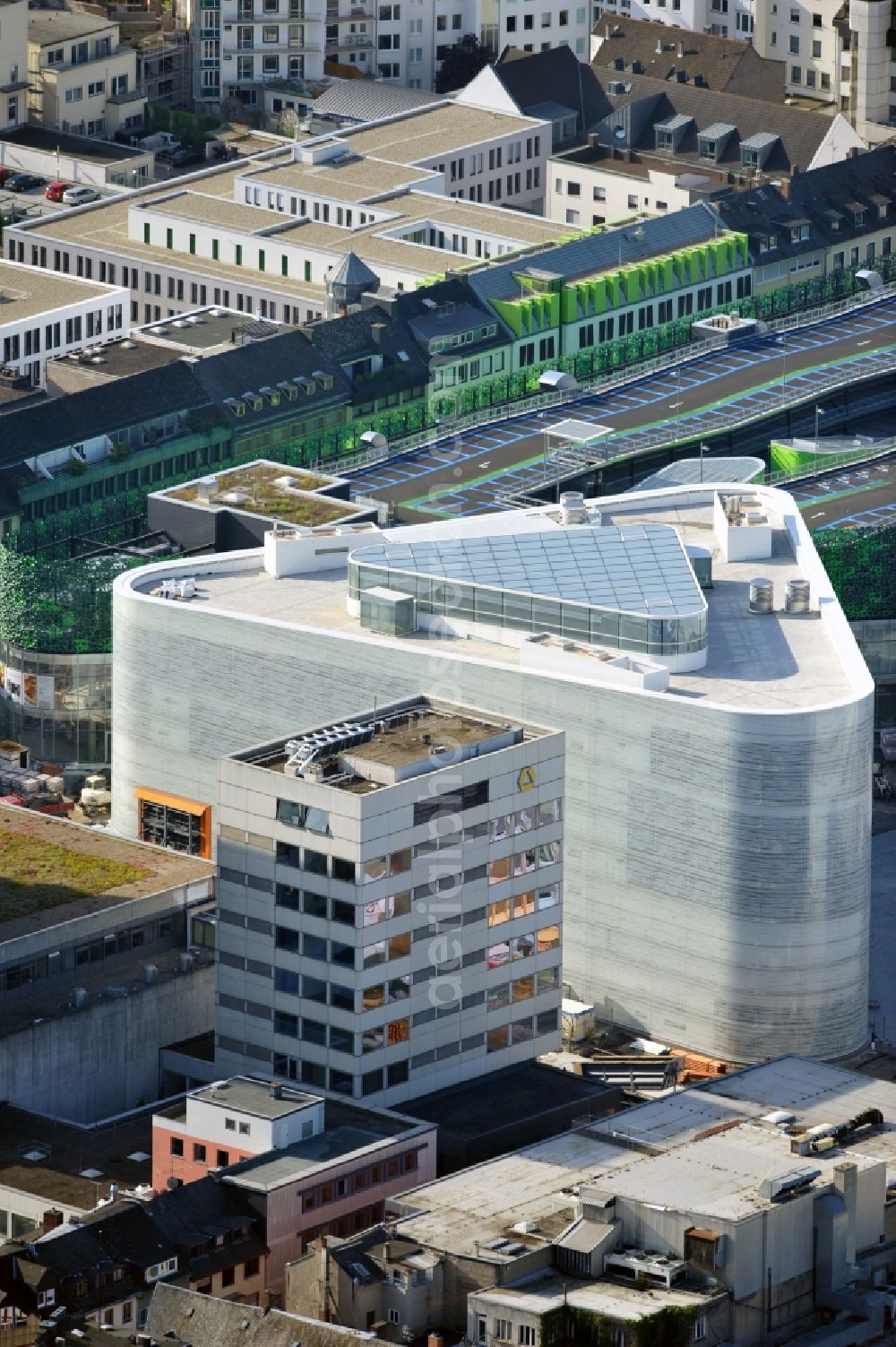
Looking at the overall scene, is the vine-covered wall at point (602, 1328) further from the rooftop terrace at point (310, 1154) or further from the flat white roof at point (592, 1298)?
the rooftop terrace at point (310, 1154)

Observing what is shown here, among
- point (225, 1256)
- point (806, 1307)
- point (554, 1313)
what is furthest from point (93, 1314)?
point (806, 1307)

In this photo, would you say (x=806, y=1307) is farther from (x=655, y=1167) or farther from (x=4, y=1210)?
(x=4, y=1210)

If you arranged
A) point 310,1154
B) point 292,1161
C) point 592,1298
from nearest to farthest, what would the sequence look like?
point 592,1298, point 292,1161, point 310,1154

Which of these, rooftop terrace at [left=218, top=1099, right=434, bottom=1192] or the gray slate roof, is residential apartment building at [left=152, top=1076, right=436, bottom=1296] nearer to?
rooftop terrace at [left=218, top=1099, right=434, bottom=1192]

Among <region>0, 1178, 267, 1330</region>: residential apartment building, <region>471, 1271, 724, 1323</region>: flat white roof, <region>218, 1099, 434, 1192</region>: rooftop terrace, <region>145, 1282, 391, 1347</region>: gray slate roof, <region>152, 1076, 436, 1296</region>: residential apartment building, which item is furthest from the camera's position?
<region>218, 1099, 434, 1192</region>: rooftop terrace

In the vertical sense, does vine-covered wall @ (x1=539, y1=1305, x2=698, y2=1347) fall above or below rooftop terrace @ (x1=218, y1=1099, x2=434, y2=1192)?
below

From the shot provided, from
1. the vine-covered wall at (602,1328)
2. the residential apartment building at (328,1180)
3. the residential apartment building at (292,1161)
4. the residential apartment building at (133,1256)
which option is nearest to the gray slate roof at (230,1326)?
the residential apartment building at (133,1256)

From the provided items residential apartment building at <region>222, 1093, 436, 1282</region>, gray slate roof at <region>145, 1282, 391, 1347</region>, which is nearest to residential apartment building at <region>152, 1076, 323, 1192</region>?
residential apartment building at <region>222, 1093, 436, 1282</region>

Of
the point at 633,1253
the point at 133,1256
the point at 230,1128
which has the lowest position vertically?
the point at 133,1256

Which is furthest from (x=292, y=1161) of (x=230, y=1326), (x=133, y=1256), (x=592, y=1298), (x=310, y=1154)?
(x=592, y=1298)

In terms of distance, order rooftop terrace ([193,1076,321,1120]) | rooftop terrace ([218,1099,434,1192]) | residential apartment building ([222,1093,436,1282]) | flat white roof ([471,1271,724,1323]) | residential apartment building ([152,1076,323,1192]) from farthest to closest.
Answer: rooftop terrace ([193,1076,321,1120]) → residential apartment building ([152,1076,323,1192]) → rooftop terrace ([218,1099,434,1192]) → residential apartment building ([222,1093,436,1282]) → flat white roof ([471,1271,724,1323])

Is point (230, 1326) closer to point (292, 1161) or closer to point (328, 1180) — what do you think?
point (328, 1180)
